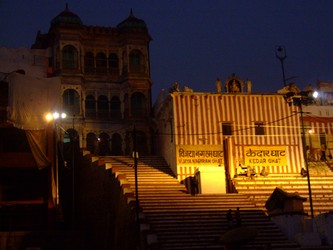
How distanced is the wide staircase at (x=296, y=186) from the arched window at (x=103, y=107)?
13060mm

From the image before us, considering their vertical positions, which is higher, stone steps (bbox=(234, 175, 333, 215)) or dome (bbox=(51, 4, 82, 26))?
dome (bbox=(51, 4, 82, 26))

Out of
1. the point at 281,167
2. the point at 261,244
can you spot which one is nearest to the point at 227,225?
the point at 261,244

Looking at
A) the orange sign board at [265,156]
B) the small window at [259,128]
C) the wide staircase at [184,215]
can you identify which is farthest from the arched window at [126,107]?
the orange sign board at [265,156]

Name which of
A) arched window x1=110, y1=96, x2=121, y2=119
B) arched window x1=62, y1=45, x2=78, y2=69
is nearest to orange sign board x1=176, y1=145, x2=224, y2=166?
arched window x1=110, y1=96, x2=121, y2=119

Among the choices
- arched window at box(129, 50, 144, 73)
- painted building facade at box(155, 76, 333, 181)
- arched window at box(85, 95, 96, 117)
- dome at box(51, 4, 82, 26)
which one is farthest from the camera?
arched window at box(129, 50, 144, 73)

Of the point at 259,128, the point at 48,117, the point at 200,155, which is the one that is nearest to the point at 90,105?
the point at 48,117

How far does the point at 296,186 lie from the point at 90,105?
16.9 meters

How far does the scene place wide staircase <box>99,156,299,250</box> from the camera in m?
23.3

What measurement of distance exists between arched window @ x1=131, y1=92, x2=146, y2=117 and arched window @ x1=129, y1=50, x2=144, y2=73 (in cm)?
190

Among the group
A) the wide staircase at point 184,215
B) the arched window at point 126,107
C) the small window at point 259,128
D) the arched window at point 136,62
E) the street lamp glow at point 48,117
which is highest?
the arched window at point 136,62

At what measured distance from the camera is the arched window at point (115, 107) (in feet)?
134

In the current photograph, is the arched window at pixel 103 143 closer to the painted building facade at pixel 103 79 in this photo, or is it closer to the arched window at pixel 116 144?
the painted building facade at pixel 103 79

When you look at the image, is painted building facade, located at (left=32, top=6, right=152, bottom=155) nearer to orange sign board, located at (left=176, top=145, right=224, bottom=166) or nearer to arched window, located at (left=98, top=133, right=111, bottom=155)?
arched window, located at (left=98, top=133, right=111, bottom=155)

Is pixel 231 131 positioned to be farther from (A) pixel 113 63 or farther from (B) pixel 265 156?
(A) pixel 113 63
